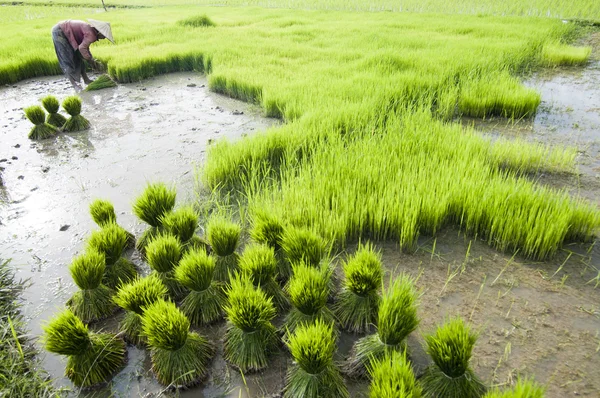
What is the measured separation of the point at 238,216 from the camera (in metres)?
→ 3.20

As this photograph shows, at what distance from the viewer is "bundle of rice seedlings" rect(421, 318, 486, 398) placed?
1.58 meters

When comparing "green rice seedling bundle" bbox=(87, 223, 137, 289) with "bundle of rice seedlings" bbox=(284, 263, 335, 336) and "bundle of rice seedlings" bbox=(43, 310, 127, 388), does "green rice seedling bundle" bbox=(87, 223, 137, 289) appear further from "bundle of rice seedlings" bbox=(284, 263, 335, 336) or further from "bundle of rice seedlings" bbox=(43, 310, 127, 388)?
"bundle of rice seedlings" bbox=(284, 263, 335, 336)

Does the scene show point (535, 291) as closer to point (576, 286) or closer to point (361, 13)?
point (576, 286)

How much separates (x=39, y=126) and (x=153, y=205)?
3.15 meters

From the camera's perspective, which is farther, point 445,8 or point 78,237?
point 445,8

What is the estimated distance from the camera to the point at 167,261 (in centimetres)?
231

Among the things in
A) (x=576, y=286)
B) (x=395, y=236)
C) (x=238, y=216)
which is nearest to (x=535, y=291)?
(x=576, y=286)

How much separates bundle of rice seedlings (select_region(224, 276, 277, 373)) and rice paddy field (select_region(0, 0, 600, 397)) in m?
0.02

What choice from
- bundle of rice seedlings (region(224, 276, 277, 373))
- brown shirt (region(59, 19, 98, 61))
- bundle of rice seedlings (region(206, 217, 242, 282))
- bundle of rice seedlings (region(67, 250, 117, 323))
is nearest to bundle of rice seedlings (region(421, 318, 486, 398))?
bundle of rice seedlings (region(224, 276, 277, 373))

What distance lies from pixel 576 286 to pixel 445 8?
12437 mm

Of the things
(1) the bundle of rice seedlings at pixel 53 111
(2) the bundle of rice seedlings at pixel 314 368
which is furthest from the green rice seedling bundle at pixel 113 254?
(1) the bundle of rice seedlings at pixel 53 111

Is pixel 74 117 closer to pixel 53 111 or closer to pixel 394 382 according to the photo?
pixel 53 111

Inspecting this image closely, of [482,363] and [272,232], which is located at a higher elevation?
[272,232]

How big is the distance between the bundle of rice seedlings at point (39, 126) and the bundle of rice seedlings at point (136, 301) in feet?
12.2
